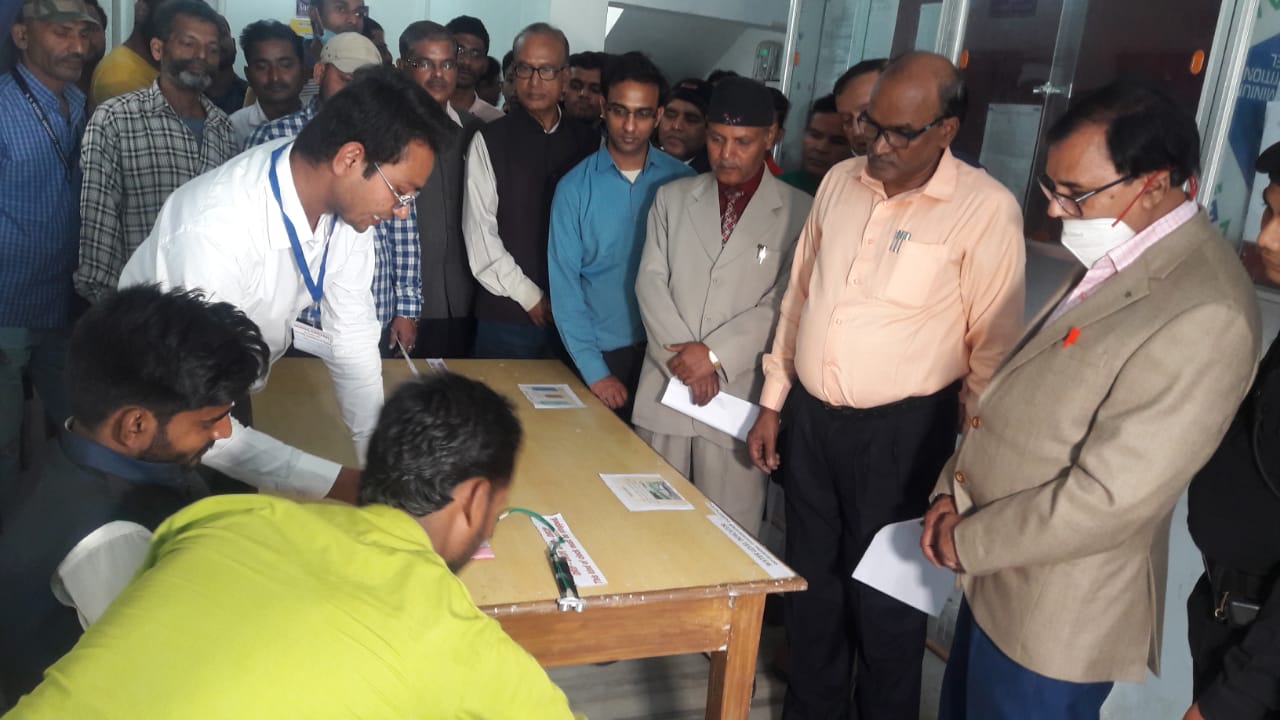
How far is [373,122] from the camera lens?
1.79 metres

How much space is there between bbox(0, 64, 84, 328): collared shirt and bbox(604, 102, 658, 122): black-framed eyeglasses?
5.52 ft

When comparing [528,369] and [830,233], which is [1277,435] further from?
[528,369]

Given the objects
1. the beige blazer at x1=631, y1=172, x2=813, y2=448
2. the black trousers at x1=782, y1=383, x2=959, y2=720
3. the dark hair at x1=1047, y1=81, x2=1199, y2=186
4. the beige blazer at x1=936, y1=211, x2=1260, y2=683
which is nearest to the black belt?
the black trousers at x1=782, y1=383, x2=959, y2=720

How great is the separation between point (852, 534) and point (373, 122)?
140 cm

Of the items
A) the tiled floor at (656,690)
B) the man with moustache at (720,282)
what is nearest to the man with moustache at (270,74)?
the man with moustache at (720,282)

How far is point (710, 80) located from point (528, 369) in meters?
1.60

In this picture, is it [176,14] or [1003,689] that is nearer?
[1003,689]

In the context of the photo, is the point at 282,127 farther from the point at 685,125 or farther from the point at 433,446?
the point at 433,446

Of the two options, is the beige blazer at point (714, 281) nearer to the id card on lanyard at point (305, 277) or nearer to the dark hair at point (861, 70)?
the dark hair at point (861, 70)

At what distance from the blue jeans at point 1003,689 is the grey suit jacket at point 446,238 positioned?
6.55ft

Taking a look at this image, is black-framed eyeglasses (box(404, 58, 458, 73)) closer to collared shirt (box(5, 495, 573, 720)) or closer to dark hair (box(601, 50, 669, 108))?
dark hair (box(601, 50, 669, 108))

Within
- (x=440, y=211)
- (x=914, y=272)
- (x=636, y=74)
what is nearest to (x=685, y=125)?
(x=636, y=74)

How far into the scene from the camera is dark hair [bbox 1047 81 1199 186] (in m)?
1.43

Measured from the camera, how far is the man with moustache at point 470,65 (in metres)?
3.85
